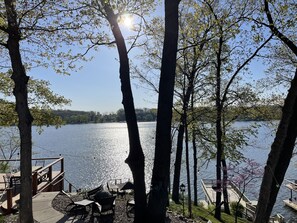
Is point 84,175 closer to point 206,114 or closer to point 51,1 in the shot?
point 206,114

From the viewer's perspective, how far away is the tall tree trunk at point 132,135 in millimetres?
5551

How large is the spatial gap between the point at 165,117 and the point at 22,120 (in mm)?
3077

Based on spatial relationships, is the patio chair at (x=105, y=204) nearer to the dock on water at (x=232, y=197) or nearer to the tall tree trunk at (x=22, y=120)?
the tall tree trunk at (x=22, y=120)

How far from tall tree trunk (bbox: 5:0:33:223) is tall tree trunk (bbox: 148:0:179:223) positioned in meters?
2.68

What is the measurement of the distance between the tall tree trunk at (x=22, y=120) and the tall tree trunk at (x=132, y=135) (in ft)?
6.60

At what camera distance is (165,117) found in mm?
5133

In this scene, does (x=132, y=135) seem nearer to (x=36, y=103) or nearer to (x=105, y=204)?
(x=105, y=204)

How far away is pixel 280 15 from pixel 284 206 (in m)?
24.0

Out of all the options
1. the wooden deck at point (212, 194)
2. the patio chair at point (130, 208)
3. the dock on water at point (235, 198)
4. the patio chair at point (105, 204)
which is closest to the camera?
the patio chair at point (105, 204)

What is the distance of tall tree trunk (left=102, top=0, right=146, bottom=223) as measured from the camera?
219 inches

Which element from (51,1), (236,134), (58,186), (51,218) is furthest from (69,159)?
(51,1)

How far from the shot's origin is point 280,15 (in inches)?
277

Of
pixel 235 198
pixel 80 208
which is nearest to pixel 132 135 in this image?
pixel 80 208

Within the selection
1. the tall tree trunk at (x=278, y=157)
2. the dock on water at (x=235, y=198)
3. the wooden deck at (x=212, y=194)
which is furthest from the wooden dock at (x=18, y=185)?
the wooden deck at (x=212, y=194)
